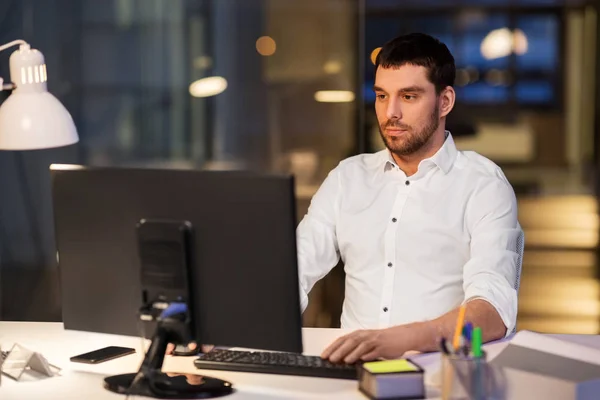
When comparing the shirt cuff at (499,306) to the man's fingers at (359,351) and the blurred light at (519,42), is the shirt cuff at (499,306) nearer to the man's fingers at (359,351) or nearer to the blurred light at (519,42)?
the man's fingers at (359,351)

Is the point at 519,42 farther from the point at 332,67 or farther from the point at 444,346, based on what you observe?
the point at 444,346

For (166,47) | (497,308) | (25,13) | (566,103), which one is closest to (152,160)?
(166,47)

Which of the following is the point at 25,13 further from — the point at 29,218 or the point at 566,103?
the point at 566,103

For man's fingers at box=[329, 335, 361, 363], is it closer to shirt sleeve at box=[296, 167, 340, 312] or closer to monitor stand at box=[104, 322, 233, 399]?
monitor stand at box=[104, 322, 233, 399]

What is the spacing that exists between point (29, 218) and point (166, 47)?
1072 millimetres

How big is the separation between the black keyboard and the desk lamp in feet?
2.22

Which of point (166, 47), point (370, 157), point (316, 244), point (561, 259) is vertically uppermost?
point (166, 47)

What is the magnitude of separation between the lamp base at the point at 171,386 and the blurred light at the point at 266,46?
268 cm

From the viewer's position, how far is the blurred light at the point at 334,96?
457 centimetres

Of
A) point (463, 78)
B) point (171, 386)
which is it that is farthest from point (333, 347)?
point (463, 78)

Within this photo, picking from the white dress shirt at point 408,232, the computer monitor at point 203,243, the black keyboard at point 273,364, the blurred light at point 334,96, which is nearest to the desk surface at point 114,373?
the black keyboard at point 273,364

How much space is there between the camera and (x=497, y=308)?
245 cm

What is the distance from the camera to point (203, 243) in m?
1.94

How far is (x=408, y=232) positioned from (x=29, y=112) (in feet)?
3.54
